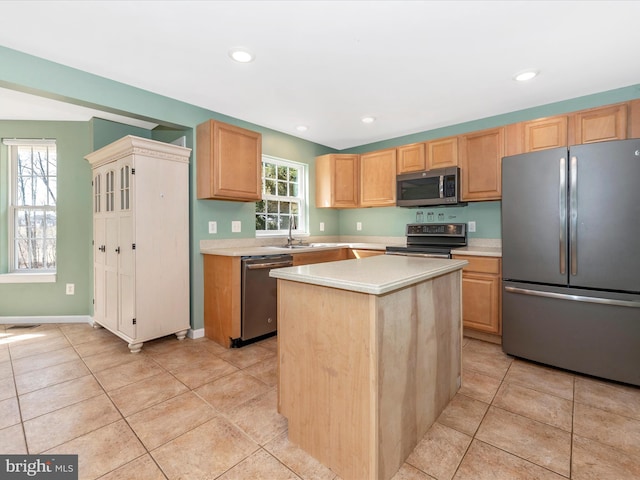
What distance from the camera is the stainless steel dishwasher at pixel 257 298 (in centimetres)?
294

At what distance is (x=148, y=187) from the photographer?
285cm

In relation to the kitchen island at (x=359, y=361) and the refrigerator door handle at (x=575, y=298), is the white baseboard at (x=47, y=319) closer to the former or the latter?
the kitchen island at (x=359, y=361)

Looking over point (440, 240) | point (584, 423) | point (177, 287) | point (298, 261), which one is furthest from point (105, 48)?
point (584, 423)

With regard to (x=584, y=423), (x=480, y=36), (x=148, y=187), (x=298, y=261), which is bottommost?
(x=584, y=423)

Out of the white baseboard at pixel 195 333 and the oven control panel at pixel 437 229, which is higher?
Result: the oven control panel at pixel 437 229

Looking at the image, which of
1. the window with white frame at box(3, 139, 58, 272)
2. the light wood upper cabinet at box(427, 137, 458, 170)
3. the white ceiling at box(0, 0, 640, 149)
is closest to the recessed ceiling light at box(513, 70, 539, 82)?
the white ceiling at box(0, 0, 640, 149)

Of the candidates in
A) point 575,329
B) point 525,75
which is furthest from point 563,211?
point 525,75

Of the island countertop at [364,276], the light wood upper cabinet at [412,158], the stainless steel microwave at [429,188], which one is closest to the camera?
the island countertop at [364,276]

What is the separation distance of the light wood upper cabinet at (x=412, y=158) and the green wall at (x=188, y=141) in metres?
0.39

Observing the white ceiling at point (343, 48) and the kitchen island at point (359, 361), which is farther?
the white ceiling at point (343, 48)

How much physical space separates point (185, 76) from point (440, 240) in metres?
3.19

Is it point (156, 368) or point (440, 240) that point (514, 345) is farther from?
point (156, 368)

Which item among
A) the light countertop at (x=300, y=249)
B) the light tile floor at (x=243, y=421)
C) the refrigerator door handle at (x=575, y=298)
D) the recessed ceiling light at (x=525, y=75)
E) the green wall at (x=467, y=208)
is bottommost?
the light tile floor at (x=243, y=421)

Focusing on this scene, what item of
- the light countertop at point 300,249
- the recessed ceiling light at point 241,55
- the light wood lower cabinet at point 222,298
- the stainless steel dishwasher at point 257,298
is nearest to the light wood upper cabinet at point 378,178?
the light countertop at point 300,249
